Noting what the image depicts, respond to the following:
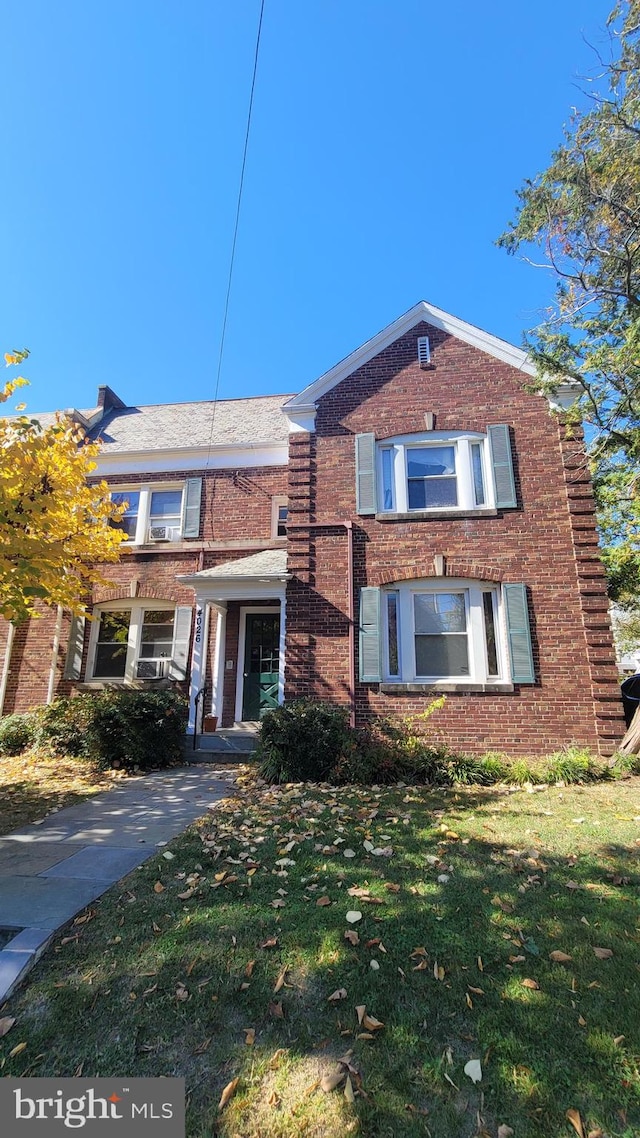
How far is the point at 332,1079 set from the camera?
2244 mm

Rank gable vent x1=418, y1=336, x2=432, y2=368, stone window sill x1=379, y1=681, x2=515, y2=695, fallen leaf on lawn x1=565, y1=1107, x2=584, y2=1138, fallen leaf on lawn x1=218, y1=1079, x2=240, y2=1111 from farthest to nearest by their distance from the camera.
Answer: gable vent x1=418, y1=336, x2=432, y2=368 → stone window sill x1=379, y1=681, x2=515, y2=695 → fallen leaf on lawn x1=218, y1=1079, x2=240, y2=1111 → fallen leaf on lawn x1=565, y1=1107, x2=584, y2=1138

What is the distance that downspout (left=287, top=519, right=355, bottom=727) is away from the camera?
30.4 ft

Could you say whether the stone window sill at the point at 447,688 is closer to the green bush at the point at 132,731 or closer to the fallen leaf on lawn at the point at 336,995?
the green bush at the point at 132,731

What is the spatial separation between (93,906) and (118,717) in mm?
5760

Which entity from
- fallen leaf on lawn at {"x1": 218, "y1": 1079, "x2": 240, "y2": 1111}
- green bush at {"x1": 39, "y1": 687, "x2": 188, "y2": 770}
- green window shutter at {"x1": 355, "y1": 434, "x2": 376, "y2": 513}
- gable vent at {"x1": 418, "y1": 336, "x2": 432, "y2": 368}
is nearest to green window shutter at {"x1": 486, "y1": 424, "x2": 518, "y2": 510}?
gable vent at {"x1": 418, "y1": 336, "x2": 432, "y2": 368}

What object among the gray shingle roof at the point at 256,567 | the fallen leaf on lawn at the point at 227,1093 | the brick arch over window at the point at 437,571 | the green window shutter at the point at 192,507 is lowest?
the fallen leaf on lawn at the point at 227,1093

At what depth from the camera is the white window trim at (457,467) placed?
32.7 feet

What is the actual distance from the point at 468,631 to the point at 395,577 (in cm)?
170

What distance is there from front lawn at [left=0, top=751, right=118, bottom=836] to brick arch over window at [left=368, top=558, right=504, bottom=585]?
5945 mm

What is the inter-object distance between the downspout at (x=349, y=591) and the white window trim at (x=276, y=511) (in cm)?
220

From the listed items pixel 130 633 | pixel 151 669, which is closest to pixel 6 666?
pixel 130 633

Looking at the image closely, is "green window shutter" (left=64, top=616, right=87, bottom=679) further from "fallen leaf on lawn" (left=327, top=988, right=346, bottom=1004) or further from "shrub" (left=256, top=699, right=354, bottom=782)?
"fallen leaf on lawn" (left=327, top=988, right=346, bottom=1004)

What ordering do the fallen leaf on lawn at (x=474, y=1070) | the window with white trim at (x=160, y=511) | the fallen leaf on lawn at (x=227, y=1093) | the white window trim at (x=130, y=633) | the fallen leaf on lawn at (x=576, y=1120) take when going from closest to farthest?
the fallen leaf on lawn at (x=576, y=1120) < the fallen leaf on lawn at (x=227, y=1093) < the fallen leaf on lawn at (x=474, y=1070) < the white window trim at (x=130, y=633) < the window with white trim at (x=160, y=511)

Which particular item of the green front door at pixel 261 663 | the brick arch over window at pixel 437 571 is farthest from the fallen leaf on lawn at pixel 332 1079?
the green front door at pixel 261 663
